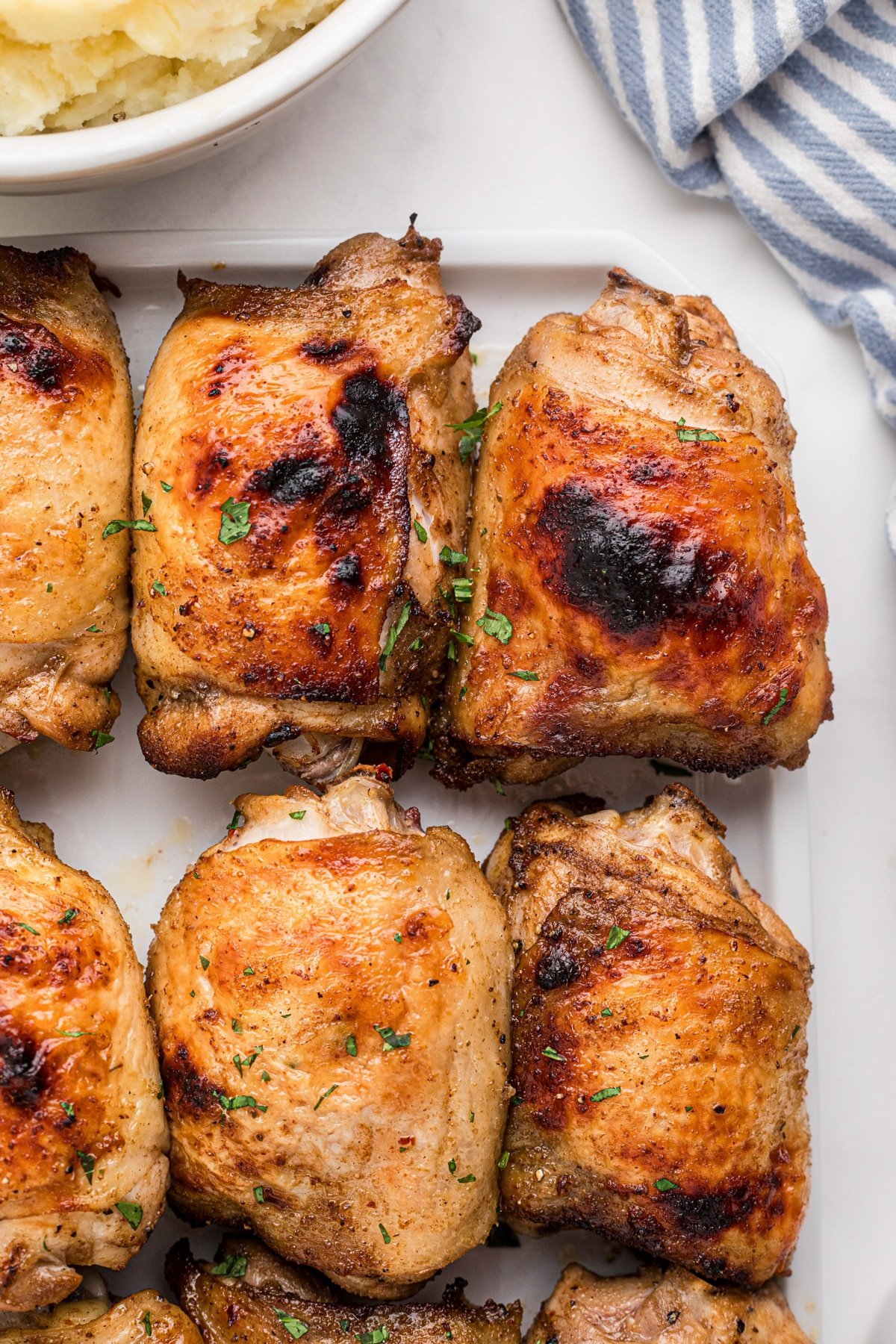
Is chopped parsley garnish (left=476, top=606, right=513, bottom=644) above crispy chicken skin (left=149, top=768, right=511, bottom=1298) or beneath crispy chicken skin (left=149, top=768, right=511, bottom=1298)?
above

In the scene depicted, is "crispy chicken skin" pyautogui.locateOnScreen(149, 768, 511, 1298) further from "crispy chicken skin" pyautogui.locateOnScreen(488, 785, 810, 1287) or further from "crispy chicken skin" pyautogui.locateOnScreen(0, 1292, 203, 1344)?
"crispy chicken skin" pyautogui.locateOnScreen(0, 1292, 203, 1344)

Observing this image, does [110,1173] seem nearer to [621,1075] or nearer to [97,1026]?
[97,1026]

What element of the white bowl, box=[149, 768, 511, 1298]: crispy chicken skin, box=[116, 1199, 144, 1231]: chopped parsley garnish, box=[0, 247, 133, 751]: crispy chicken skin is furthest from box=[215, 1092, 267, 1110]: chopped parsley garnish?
the white bowl

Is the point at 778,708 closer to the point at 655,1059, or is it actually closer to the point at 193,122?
the point at 655,1059

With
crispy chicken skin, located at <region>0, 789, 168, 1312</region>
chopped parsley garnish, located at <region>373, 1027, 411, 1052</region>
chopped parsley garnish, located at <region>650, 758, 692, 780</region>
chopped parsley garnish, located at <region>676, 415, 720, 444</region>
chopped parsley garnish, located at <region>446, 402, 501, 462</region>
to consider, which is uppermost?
chopped parsley garnish, located at <region>676, 415, 720, 444</region>

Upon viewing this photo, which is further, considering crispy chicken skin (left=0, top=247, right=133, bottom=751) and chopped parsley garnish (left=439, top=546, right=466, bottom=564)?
chopped parsley garnish (left=439, top=546, right=466, bottom=564)

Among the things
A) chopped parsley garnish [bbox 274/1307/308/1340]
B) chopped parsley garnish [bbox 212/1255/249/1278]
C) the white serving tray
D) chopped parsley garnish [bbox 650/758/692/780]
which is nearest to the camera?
chopped parsley garnish [bbox 274/1307/308/1340]

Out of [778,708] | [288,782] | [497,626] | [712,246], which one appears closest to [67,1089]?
[288,782]
